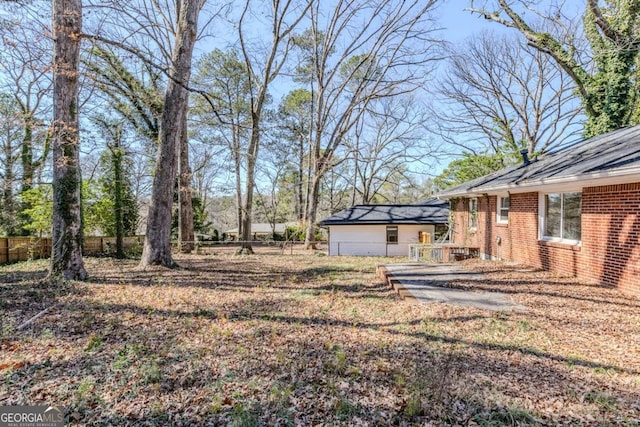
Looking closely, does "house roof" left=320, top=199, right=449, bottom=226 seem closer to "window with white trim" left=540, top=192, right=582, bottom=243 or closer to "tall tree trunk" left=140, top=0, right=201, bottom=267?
"window with white trim" left=540, top=192, right=582, bottom=243

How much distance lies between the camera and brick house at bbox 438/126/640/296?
606 centimetres

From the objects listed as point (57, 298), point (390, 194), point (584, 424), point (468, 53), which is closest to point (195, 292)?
point (57, 298)

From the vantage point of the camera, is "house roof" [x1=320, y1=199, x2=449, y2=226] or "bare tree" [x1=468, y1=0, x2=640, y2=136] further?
"house roof" [x1=320, y1=199, x2=449, y2=226]

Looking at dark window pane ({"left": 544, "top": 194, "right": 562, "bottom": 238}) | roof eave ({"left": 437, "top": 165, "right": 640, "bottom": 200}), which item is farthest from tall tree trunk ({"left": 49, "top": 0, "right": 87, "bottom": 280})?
dark window pane ({"left": 544, "top": 194, "right": 562, "bottom": 238})

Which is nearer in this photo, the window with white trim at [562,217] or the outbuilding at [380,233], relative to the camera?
the window with white trim at [562,217]

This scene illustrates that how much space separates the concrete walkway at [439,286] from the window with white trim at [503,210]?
2712 millimetres

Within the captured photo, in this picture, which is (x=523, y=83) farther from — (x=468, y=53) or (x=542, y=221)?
(x=542, y=221)

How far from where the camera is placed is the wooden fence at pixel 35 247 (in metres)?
11.7

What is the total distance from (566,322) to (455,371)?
2.53 m

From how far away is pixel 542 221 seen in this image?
8.84 metres

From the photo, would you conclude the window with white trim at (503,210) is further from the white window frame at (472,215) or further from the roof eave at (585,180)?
the white window frame at (472,215)

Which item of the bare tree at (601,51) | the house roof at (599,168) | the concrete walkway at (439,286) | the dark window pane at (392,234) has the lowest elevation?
the concrete walkway at (439,286)

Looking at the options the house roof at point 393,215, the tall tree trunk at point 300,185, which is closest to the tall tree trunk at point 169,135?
the house roof at point 393,215

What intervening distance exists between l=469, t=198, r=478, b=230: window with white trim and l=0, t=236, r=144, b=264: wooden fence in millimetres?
14547
